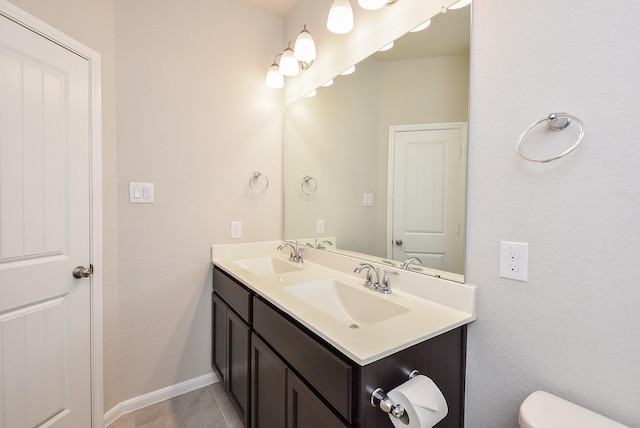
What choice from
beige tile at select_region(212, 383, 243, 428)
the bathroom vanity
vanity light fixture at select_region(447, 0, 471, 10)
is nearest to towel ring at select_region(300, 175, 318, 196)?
the bathroom vanity

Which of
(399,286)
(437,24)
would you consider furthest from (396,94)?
(399,286)

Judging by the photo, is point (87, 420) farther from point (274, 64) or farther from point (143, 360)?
point (274, 64)

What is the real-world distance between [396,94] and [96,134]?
154 cm

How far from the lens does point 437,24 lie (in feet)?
3.66

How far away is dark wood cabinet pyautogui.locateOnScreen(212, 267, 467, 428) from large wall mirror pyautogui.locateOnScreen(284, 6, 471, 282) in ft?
1.15

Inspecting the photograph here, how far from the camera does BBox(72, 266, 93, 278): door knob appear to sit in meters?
1.37

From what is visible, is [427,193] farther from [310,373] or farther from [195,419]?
[195,419]

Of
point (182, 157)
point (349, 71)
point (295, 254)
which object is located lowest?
point (295, 254)

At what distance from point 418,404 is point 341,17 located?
1.66 m

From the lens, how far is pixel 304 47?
1694mm

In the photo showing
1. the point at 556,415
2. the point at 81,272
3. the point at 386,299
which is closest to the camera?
the point at 556,415

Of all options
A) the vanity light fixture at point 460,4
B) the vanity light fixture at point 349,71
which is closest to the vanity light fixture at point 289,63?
the vanity light fixture at point 349,71

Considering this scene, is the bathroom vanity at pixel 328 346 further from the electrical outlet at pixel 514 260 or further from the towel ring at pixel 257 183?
the towel ring at pixel 257 183

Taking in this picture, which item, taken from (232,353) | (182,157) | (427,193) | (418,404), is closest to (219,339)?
(232,353)
